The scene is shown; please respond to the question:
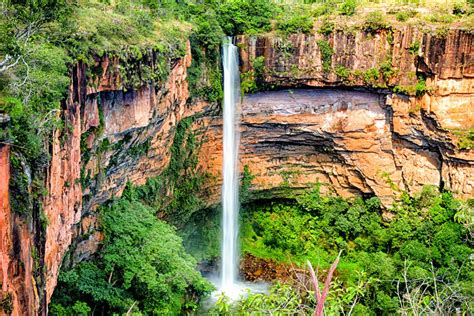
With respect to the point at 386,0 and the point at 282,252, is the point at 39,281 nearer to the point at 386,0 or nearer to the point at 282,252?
the point at 282,252

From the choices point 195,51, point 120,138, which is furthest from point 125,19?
point 195,51

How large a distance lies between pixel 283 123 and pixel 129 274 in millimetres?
9637

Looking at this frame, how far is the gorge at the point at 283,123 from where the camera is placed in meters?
11.1

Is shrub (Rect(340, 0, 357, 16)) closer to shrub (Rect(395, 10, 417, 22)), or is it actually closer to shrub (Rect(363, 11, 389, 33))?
shrub (Rect(363, 11, 389, 33))

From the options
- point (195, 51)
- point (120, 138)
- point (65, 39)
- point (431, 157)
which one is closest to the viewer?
point (65, 39)

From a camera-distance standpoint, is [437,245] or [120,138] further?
[437,245]

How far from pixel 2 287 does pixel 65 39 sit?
15.3ft

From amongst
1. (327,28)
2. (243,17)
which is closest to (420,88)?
(327,28)

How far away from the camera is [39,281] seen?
6672 mm

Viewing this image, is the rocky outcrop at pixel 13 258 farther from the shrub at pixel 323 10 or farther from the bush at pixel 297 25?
the shrub at pixel 323 10

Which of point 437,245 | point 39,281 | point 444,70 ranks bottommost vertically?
point 437,245

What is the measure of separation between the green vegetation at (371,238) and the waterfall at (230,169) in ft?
3.75

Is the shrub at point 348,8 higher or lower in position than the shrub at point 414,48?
higher

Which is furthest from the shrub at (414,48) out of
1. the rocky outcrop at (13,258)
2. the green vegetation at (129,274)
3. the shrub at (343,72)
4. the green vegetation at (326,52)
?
the rocky outcrop at (13,258)
